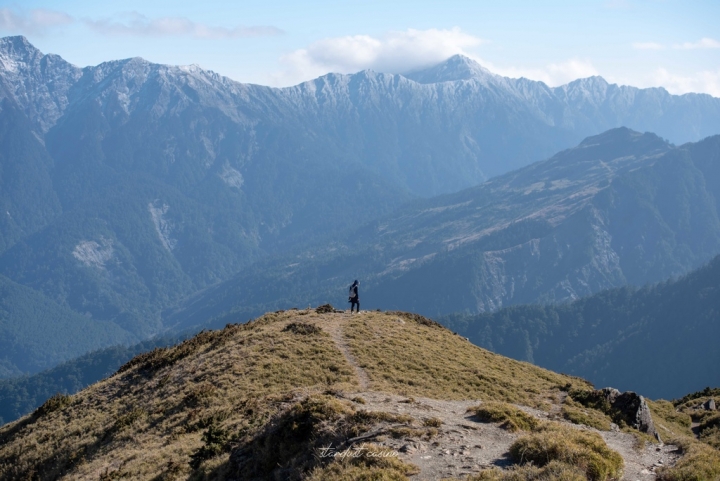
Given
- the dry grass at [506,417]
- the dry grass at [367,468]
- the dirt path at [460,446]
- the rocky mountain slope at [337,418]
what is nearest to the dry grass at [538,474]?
the rocky mountain slope at [337,418]

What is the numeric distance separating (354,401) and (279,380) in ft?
28.1

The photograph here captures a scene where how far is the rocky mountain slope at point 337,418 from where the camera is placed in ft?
67.1

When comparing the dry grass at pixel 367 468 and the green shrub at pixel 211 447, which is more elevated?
the dry grass at pixel 367 468

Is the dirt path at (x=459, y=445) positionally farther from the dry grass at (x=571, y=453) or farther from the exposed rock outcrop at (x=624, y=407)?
the exposed rock outcrop at (x=624, y=407)

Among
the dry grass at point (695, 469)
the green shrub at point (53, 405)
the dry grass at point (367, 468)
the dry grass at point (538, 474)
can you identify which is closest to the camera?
the dry grass at point (538, 474)

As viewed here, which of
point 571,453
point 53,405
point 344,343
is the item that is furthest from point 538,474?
point 53,405

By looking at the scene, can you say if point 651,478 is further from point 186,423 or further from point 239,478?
point 186,423

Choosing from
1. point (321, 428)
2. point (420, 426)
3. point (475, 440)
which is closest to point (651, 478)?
point (475, 440)

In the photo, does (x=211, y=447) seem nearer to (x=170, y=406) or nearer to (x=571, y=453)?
(x=170, y=406)

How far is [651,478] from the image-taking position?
20812mm

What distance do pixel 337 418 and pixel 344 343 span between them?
19335 mm

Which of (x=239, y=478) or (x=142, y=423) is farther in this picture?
(x=142, y=423)

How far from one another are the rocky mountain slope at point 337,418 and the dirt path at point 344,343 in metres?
0.16

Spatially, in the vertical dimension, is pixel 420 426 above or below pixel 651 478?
above
